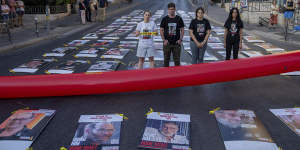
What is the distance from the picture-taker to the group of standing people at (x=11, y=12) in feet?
49.1

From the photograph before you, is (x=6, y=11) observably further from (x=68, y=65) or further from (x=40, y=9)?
(x=68, y=65)

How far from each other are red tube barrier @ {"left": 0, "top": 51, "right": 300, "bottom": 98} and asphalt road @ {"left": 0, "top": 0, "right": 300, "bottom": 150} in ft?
0.71

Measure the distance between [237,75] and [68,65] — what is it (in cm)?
514

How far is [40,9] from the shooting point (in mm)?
21234

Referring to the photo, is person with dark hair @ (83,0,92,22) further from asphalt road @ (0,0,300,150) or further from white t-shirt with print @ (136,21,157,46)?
asphalt road @ (0,0,300,150)

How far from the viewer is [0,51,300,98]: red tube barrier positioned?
18.7 ft

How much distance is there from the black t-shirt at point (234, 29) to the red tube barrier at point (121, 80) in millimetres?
1482

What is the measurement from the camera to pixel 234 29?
7.14 meters

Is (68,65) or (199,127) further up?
(68,65)

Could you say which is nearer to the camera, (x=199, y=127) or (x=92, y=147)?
(x=92, y=147)

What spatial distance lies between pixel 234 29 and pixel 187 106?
2888 mm

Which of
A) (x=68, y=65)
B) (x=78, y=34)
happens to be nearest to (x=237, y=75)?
(x=68, y=65)

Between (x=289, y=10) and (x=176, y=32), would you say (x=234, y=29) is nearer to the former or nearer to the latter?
(x=176, y=32)

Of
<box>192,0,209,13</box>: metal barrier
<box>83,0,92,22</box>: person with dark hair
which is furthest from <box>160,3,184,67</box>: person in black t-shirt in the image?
<box>192,0,209,13</box>: metal barrier
